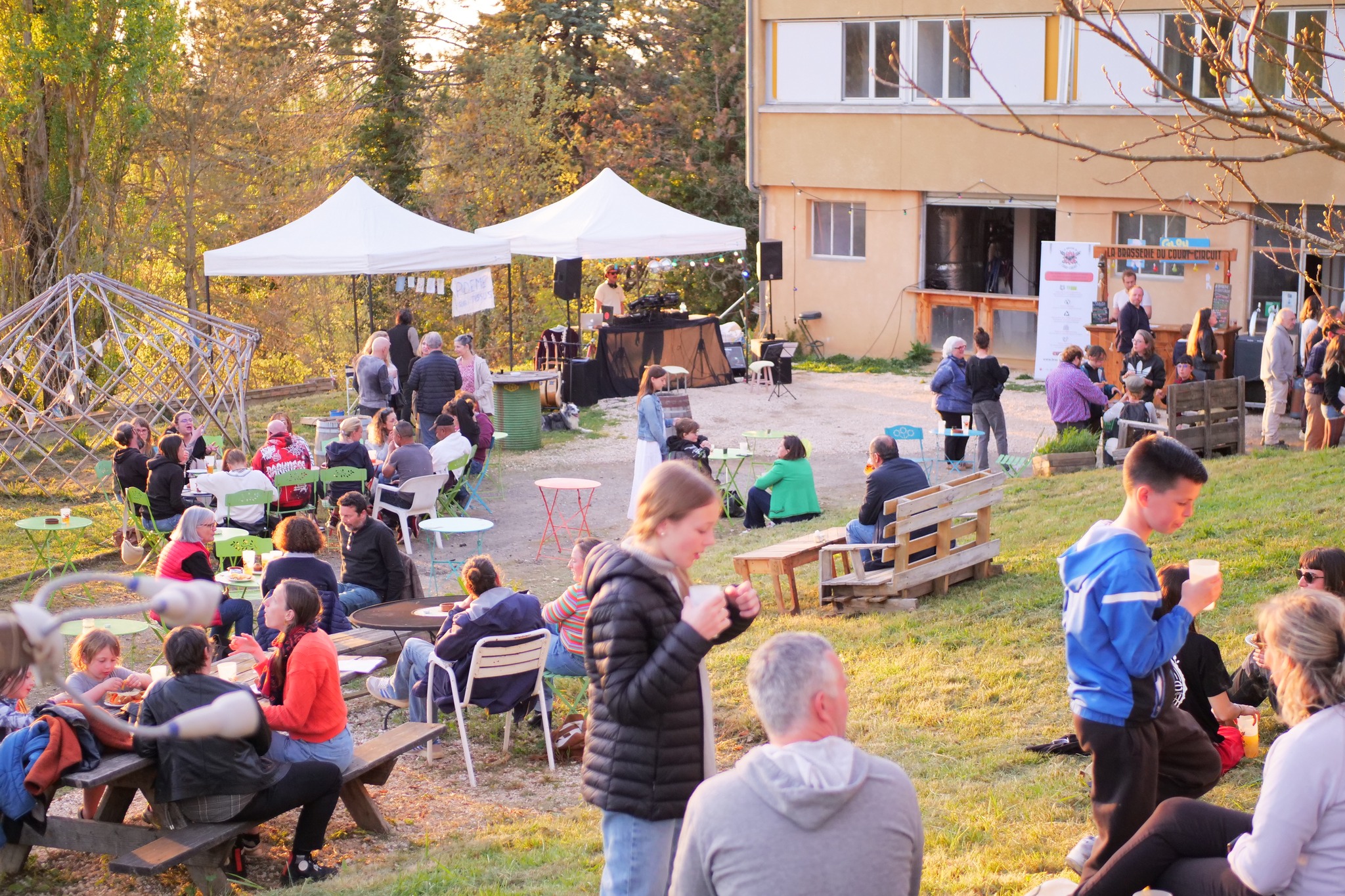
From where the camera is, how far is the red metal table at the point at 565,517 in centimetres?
1199

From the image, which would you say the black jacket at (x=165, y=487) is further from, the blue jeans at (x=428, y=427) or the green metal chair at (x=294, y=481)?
the blue jeans at (x=428, y=427)

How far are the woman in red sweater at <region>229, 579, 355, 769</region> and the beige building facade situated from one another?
16.0 meters

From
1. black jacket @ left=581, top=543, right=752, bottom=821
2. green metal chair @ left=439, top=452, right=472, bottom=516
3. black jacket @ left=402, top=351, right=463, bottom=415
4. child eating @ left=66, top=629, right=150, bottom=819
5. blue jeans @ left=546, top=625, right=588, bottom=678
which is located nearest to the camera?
black jacket @ left=581, top=543, right=752, bottom=821

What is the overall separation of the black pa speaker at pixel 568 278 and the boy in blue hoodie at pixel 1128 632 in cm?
1649

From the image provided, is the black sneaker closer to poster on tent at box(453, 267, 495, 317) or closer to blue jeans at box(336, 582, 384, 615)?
blue jeans at box(336, 582, 384, 615)

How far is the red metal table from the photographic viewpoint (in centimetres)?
1199

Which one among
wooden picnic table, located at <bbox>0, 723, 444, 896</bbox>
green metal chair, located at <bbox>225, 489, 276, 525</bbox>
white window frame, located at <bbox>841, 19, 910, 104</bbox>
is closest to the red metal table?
green metal chair, located at <bbox>225, 489, 276, 525</bbox>

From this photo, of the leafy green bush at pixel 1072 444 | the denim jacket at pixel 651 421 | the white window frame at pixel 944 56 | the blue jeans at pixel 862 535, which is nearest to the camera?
the blue jeans at pixel 862 535

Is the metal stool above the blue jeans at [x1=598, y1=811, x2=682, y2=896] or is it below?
above

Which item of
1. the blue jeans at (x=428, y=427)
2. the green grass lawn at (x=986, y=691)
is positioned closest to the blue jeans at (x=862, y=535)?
the green grass lawn at (x=986, y=691)

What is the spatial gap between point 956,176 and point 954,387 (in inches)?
349

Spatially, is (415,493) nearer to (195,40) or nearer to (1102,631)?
(1102,631)

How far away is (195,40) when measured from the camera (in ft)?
87.5

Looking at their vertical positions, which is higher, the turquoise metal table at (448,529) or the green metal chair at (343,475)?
the green metal chair at (343,475)
